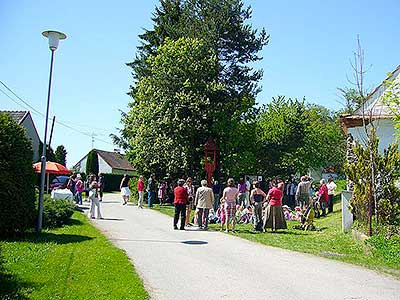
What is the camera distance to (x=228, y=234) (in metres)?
14.8

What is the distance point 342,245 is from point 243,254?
3.41m

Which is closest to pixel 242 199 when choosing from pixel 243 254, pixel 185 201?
pixel 185 201

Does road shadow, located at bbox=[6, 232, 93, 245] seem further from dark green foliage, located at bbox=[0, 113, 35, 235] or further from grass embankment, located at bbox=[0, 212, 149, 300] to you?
dark green foliage, located at bbox=[0, 113, 35, 235]

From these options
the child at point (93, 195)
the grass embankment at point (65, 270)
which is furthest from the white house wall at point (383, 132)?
the grass embankment at point (65, 270)

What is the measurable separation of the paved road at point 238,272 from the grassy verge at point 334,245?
58 cm

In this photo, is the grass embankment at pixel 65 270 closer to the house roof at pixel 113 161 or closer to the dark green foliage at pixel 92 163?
the dark green foliage at pixel 92 163

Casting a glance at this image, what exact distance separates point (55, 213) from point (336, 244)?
902cm

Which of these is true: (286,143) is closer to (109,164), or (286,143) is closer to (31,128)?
(31,128)

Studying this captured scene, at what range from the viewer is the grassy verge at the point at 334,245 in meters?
10.1

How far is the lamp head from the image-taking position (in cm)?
1273

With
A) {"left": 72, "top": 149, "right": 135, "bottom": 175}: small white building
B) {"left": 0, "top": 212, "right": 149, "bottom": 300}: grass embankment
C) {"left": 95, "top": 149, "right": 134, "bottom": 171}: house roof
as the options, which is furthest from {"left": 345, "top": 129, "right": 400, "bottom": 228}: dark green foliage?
{"left": 95, "top": 149, "right": 134, "bottom": 171}: house roof

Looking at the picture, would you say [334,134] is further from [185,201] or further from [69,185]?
[185,201]

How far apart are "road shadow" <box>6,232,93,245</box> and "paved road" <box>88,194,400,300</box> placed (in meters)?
1.03

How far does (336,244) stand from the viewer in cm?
1280
